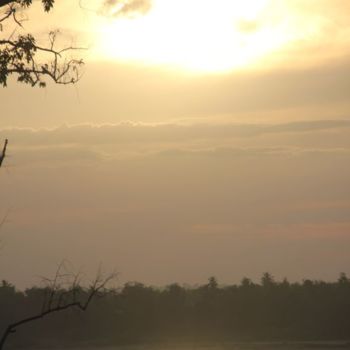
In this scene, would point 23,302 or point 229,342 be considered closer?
point 23,302

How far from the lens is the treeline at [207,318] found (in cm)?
6391

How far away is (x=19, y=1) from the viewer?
42.6 ft

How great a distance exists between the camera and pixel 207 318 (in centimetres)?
6688

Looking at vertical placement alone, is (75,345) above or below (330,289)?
below

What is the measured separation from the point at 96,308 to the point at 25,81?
5313 cm

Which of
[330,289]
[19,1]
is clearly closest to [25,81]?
[19,1]

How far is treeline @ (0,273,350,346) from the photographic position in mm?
63906

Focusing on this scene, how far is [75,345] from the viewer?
62062mm

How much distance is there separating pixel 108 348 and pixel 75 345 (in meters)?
2.49

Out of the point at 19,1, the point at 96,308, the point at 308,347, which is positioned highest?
the point at 96,308

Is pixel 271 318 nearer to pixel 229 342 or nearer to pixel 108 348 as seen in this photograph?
pixel 229 342

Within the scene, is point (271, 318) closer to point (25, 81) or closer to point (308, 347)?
point (308, 347)

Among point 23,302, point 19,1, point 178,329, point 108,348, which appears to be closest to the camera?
point 19,1

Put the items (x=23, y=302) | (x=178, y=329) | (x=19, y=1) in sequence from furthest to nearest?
1. (x=178, y=329)
2. (x=23, y=302)
3. (x=19, y=1)
